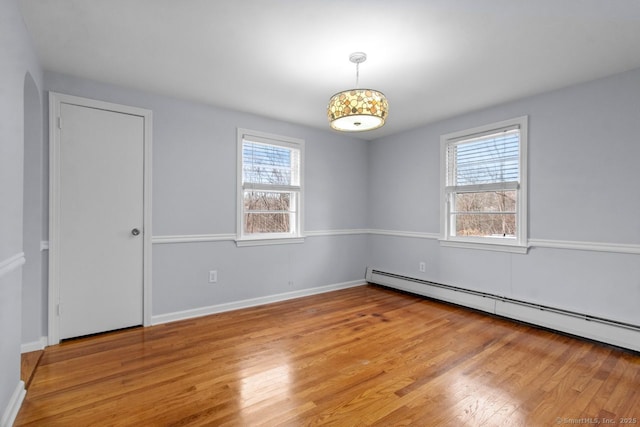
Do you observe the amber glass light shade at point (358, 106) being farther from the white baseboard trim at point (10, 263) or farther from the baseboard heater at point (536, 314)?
the baseboard heater at point (536, 314)

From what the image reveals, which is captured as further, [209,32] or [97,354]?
[97,354]

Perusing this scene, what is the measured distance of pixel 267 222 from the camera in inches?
160

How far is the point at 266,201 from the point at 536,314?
3.28 meters

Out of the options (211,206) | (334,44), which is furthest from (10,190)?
(334,44)

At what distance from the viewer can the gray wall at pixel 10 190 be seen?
1572 millimetres

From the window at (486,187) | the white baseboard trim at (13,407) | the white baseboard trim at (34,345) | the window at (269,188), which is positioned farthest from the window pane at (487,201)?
the white baseboard trim at (34,345)

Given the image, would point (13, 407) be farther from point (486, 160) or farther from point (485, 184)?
point (486, 160)

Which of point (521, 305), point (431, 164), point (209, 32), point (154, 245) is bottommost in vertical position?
point (521, 305)

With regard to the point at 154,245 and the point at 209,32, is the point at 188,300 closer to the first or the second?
the point at 154,245

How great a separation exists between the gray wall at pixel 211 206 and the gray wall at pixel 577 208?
1.78 metres

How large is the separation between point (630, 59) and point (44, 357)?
5.24 m

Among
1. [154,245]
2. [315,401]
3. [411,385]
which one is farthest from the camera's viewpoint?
[154,245]

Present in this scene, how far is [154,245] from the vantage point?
3.17 m

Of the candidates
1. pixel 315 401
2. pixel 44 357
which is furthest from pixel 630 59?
pixel 44 357
